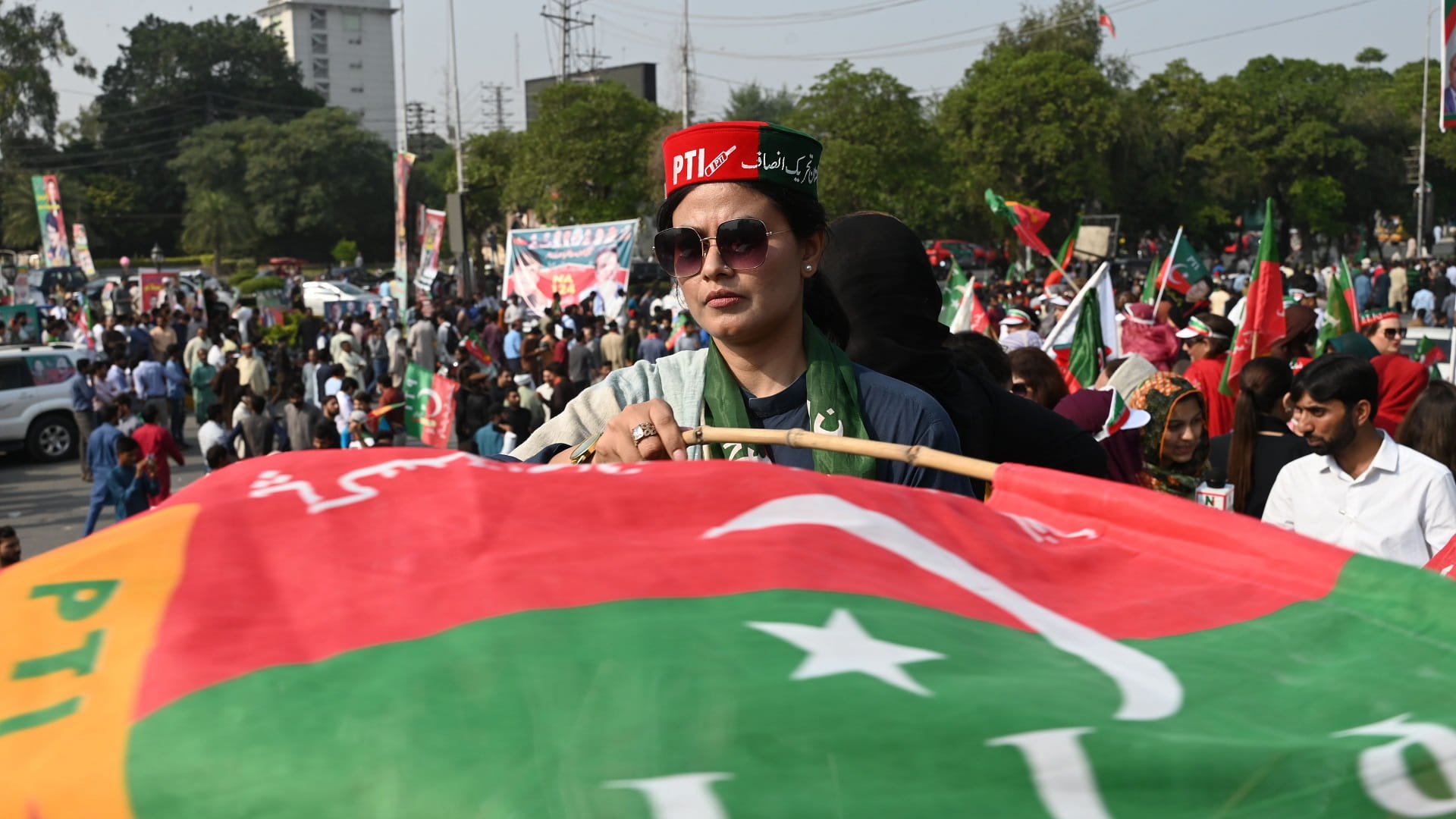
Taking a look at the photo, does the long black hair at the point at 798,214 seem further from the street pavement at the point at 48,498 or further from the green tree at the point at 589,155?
the green tree at the point at 589,155

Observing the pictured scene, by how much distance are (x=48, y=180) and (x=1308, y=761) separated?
38522 mm

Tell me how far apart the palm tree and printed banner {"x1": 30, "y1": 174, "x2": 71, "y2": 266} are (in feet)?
99.6

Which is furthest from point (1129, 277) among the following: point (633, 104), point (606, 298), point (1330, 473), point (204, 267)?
point (204, 267)

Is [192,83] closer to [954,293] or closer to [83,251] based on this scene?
[83,251]

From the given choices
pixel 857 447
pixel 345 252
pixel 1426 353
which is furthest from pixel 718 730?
pixel 345 252

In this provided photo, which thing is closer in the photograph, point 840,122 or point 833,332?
point 833,332

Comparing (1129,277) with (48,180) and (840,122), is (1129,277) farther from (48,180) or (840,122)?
(48,180)

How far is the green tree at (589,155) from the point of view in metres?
36.4

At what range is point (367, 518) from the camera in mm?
1551

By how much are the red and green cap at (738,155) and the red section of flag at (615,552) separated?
2.17ft

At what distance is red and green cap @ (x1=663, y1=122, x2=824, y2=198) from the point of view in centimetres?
226

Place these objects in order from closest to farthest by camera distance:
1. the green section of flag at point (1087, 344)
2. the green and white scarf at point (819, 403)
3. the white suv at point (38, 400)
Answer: the green and white scarf at point (819, 403) → the green section of flag at point (1087, 344) → the white suv at point (38, 400)

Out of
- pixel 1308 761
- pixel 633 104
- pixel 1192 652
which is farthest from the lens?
pixel 633 104

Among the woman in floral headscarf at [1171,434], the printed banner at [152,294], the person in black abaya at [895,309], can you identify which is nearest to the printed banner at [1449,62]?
the woman in floral headscarf at [1171,434]
